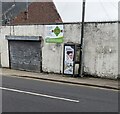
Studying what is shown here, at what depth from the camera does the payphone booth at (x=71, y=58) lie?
2014 centimetres

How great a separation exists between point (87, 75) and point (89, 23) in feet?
10.2

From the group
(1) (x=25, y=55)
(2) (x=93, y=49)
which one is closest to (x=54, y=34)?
(2) (x=93, y=49)

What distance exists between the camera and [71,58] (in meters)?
20.3

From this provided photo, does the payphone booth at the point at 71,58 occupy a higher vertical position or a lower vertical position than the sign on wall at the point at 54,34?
lower

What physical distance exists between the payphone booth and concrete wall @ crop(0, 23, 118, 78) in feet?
1.71

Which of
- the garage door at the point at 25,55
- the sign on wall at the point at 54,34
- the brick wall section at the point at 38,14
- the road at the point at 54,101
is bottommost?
the road at the point at 54,101

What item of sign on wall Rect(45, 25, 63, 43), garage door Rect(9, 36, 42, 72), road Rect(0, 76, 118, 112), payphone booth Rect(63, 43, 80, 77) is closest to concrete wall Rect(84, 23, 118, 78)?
payphone booth Rect(63, 43, 80, 77)

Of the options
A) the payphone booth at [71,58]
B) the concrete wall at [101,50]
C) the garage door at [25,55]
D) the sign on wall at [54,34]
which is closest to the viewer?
the concrete wall at [101,50]

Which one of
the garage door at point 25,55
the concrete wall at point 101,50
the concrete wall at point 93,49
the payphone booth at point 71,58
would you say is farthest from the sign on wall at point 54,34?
the concrete wall at point 101,50

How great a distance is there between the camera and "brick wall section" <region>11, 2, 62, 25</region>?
33281 mm

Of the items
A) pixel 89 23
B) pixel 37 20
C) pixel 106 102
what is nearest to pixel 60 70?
pixel 89 23

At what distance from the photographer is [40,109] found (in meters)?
10.2

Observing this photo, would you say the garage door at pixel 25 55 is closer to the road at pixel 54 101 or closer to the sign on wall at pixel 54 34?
the sign on wall at pixel 54 34

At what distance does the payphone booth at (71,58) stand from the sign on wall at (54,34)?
132 centimetres
